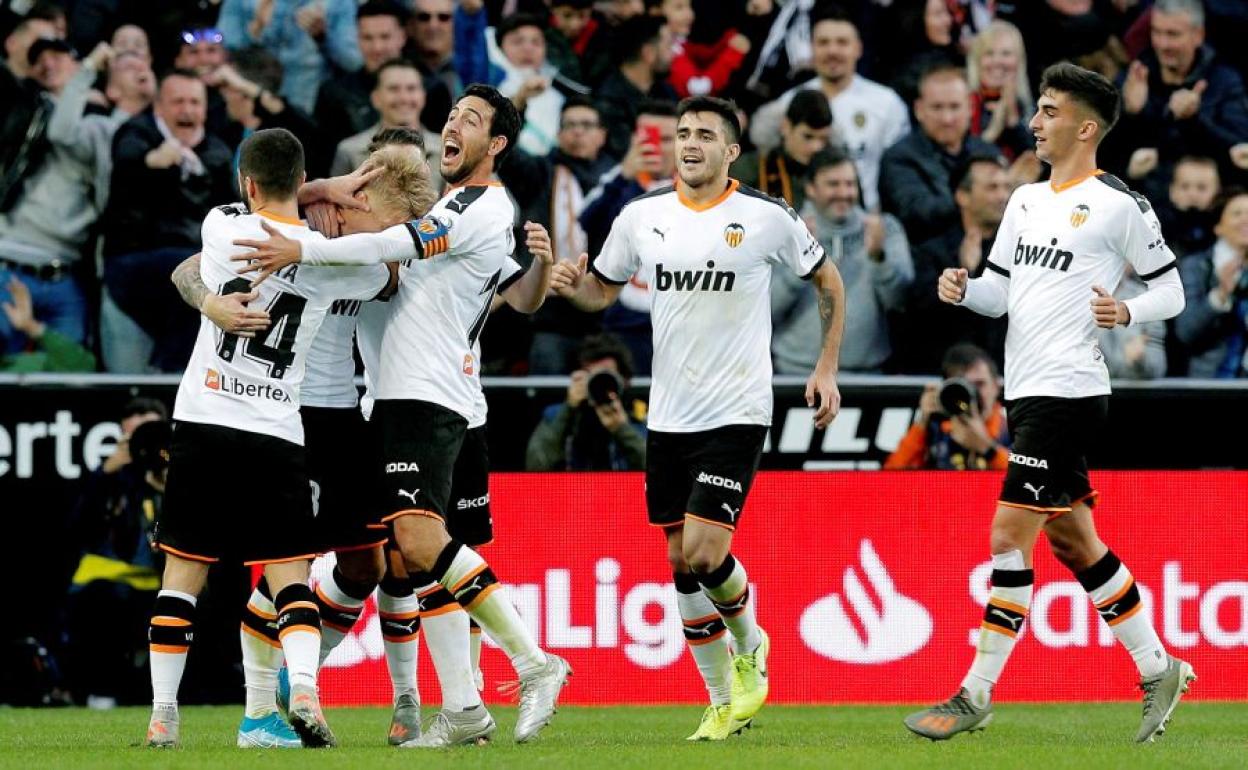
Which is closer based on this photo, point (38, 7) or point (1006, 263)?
point (1006, 263)

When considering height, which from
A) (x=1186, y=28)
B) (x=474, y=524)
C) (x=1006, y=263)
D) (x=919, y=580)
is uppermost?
(x=1186, y=28)

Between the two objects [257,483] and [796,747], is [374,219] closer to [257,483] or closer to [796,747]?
[257,483]

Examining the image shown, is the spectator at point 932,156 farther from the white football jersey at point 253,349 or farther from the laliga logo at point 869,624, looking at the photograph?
the white football jersey at point 253,349

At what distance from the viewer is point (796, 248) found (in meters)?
8.67

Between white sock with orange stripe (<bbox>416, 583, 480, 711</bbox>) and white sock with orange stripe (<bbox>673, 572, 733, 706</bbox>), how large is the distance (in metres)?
1.21

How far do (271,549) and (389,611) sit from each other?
103 centimetres

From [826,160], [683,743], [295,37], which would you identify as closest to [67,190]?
[295,37]

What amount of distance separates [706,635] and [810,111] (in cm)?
562

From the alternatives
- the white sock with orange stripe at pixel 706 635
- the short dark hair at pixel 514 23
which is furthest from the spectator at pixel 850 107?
the white sock with orange stripe at pixel 706 635

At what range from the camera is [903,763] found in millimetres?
7066

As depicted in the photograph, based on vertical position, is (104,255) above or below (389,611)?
above

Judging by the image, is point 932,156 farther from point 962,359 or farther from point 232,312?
point 232,312

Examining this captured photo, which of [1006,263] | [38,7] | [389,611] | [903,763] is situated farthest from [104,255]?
[903,763]

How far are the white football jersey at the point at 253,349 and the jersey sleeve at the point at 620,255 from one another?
1.68 meters
